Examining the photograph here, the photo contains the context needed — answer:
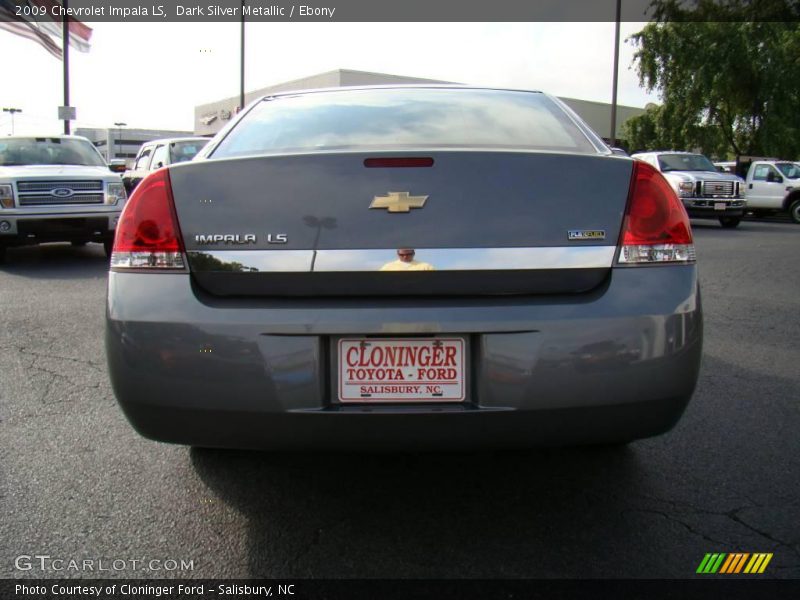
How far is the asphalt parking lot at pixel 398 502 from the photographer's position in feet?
7.79

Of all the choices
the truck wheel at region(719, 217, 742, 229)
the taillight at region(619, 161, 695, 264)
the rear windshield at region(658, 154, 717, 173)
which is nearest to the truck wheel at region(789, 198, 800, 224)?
the truck wheel at region(719, 217, 742, 229)

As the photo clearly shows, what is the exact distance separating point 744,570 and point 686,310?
813 mm

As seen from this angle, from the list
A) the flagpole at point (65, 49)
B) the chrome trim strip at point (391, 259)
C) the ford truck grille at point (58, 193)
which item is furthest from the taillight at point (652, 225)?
the flagpole at point (65, 49)

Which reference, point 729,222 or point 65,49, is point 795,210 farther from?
point 65,49

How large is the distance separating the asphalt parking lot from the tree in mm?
29260

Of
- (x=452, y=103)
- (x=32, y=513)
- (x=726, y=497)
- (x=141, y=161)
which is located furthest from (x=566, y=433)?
(x=141, y=161)

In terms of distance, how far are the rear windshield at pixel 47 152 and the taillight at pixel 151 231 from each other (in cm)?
920

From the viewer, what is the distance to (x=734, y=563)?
235 centimetres

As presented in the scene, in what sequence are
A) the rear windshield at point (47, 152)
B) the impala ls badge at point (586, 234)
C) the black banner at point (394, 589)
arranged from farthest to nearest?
the rear windshield at point (47, 152) < the impala ls badge at point (586, 234) < the black banner at point (394, 589)

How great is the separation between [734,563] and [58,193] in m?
9.34

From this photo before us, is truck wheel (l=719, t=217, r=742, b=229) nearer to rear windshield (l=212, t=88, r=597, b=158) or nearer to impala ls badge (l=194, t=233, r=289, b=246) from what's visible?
rear windshield (l=212, t=88, r=597, b=158)

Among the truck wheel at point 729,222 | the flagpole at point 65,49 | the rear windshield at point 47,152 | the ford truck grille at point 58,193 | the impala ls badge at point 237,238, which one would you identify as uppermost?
the flagpole at point 65,49

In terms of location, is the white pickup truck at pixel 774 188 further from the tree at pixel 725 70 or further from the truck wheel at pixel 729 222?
the tree at pixel 725 70

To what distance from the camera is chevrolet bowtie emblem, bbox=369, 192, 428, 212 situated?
7.39 feet
